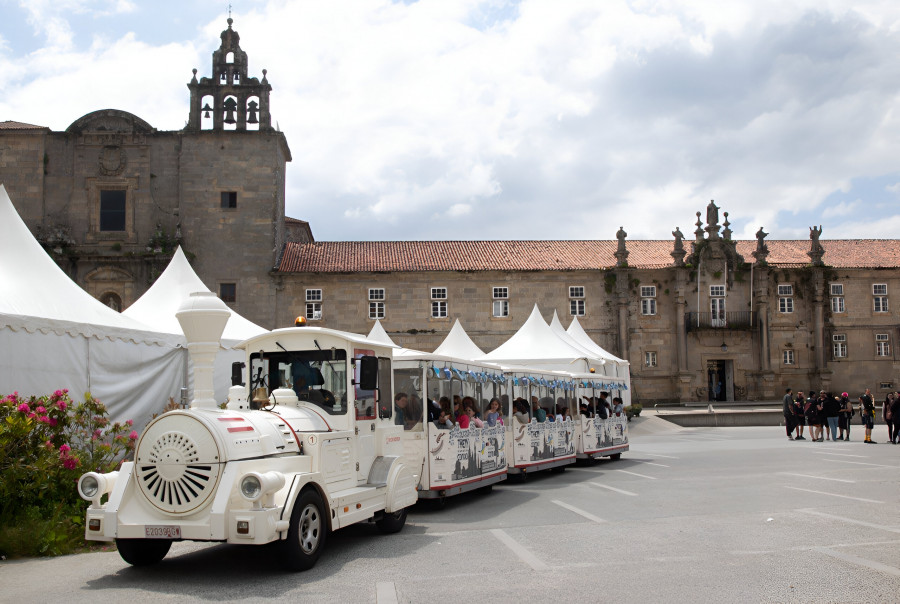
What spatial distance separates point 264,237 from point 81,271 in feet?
29.6

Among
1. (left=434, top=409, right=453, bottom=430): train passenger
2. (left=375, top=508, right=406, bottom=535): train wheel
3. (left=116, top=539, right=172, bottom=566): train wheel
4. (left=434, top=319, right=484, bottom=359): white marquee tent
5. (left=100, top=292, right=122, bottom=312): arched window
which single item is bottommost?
(left=375, top=508, right=406, bottom=535): train wheel

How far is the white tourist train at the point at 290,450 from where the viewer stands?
7.54 metres

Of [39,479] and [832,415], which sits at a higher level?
[39,479]

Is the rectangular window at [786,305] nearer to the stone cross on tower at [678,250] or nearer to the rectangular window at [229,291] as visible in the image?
the stone cross on tower at [678,250]

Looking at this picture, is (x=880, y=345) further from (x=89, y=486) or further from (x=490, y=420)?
(x=89, y=486)

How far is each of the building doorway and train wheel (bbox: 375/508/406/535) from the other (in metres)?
36.5

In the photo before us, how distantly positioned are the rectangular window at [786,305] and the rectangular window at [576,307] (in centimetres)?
1183

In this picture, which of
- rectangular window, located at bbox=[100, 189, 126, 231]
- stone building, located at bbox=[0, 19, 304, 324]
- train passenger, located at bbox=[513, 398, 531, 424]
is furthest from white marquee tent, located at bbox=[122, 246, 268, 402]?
rectangular window, located at bbox=[100, 189, 126, 231]

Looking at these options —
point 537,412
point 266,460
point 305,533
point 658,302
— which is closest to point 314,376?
point 266,460

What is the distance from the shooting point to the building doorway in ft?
143

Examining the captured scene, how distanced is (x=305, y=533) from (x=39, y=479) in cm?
386

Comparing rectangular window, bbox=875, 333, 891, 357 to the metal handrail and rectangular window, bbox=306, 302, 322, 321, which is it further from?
rectangular window, bbox=306, 302, 322, 321

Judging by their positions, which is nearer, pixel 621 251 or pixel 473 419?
pixel 473 419

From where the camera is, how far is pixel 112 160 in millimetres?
39125
